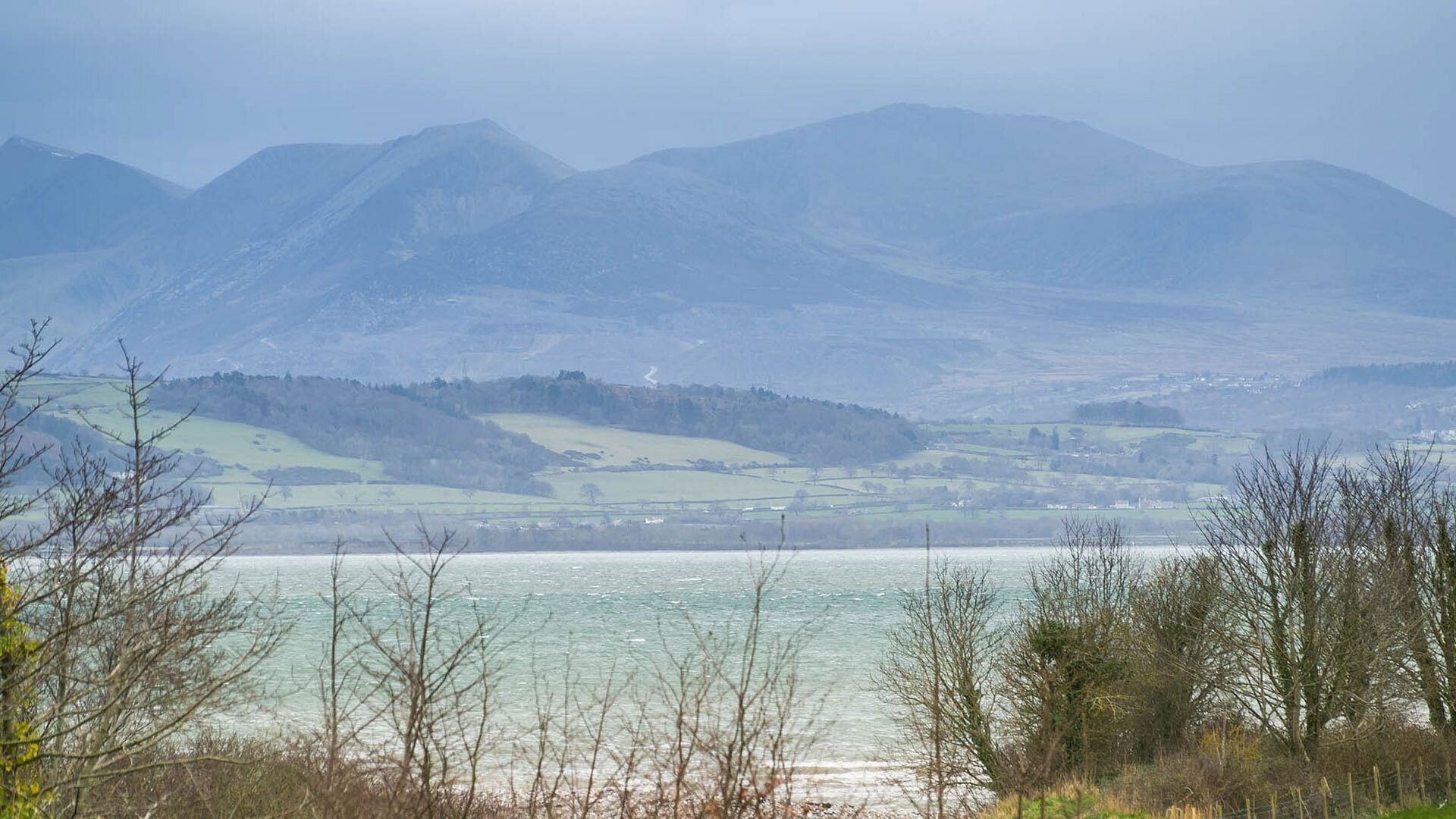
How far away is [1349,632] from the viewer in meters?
35.3

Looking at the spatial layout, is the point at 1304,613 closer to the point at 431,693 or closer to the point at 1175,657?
the point at 1175,657

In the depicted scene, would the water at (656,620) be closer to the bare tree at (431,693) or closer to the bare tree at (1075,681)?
the bare tree at (431,693)

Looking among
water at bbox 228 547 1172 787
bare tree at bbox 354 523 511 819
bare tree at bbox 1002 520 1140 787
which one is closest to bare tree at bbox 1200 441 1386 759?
bare tree at bbox 1002 520 1140 787

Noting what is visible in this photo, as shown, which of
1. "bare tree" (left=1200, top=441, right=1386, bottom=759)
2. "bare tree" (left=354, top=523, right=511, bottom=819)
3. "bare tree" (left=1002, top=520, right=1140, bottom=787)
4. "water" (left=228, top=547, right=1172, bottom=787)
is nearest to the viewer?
"bare tree" (left=354, top=523, right=511, bottom=819)

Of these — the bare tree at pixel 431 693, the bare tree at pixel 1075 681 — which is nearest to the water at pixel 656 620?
the bare tree at pixel 431 693

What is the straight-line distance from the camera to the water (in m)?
58.4

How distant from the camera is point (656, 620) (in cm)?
7194

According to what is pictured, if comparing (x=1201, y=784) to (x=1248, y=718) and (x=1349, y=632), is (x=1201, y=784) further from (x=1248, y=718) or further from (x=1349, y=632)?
(x=1248, y=718)

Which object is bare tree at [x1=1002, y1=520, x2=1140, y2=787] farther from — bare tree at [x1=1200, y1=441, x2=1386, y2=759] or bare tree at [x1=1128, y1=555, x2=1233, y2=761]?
bare tree at [x1=1200, y1=441, x2=1386, y2=759]

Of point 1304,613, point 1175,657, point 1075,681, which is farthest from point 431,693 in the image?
point 1175,657

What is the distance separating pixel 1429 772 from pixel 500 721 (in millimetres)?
32568

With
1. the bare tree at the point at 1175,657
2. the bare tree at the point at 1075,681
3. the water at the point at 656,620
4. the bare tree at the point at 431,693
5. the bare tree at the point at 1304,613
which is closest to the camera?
the bare tree at the point at 431,693

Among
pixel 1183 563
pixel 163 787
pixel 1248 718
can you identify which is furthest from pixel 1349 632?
pixel 163 787

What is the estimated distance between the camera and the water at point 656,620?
58.4 m
